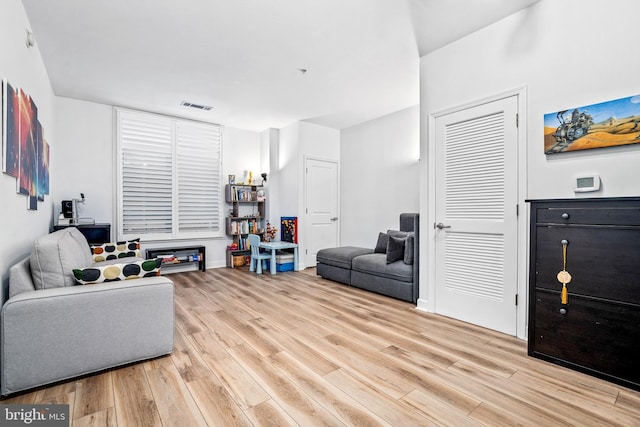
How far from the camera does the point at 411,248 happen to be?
3.60 m

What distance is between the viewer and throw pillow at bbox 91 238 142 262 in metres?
3.72

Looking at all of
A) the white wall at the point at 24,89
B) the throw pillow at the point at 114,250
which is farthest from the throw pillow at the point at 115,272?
the throw pillow at the point at 114,250

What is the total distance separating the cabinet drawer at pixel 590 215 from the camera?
70.4 inches

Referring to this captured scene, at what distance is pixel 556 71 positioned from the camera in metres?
2.35

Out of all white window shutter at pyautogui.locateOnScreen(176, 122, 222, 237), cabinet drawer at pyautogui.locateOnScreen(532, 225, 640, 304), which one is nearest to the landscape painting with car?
cabinet drawer at pyautogui.locateOnScreen(532, 225, 640, 304)

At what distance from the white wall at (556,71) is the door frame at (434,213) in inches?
0.7

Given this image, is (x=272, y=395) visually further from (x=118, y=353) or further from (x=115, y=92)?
(x=115, y=92)

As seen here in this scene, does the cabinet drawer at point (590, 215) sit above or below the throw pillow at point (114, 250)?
above

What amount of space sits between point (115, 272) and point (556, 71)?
3.73 metres

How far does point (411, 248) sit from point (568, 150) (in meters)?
1.80

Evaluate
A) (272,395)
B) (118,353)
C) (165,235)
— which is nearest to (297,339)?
(272,395)

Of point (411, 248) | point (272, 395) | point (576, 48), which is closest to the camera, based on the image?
point (272, 395)

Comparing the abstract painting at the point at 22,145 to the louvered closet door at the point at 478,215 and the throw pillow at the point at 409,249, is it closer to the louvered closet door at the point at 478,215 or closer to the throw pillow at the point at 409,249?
the louvered closet door at the point at 478,215

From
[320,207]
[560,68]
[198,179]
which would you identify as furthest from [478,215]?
[198,179]
